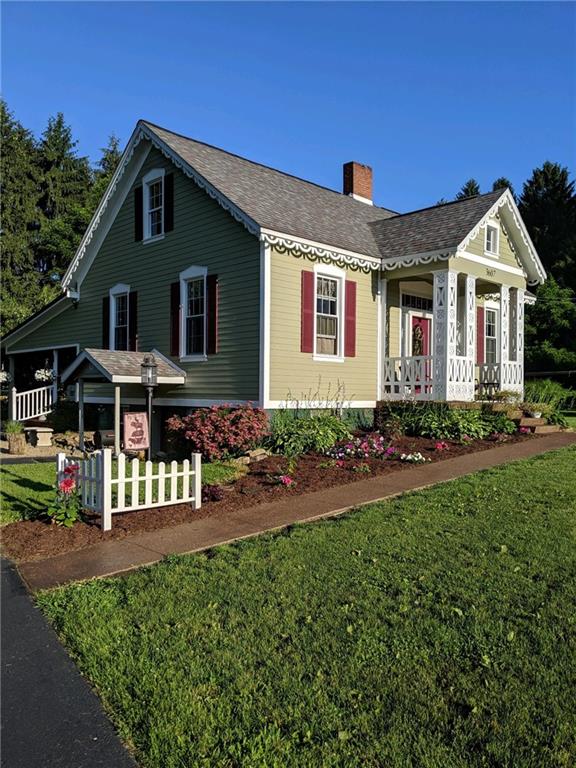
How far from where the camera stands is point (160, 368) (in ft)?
47.4

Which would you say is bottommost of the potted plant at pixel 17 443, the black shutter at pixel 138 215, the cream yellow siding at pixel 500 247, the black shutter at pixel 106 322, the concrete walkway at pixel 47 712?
the concrete walkway at pixel 47 712

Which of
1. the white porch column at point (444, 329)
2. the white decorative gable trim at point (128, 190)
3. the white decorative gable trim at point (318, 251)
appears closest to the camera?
the white decorative gable trim at point (318, 251)

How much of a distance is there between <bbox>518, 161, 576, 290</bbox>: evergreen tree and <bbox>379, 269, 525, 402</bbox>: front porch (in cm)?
2433

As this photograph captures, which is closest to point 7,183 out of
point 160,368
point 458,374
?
point 160,368

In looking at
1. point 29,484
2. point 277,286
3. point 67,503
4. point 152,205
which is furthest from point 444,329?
point 67,503

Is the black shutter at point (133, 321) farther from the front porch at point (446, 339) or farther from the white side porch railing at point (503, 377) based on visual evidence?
the white side porch railing at point (503, 377)

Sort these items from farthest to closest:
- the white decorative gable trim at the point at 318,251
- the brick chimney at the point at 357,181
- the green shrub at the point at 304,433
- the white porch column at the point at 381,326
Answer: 1. the brick chimney at the point at 357,181
2. the white porch column at the point at 381,326
3. the white decorative gable trim at the point at 318,251
4. the green shrub at the point at 304,433

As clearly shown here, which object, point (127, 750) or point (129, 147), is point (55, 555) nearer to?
point (127, 750)

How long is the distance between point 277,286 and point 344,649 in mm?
9806

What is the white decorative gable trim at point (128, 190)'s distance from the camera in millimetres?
12793

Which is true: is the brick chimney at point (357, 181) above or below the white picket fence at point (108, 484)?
above

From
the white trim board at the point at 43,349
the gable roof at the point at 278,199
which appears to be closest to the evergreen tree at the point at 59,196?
the white trim board at the point at 43,349

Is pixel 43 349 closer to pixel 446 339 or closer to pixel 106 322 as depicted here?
pixel 106 322

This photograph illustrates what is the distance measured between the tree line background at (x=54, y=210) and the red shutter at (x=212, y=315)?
77.8 feet
